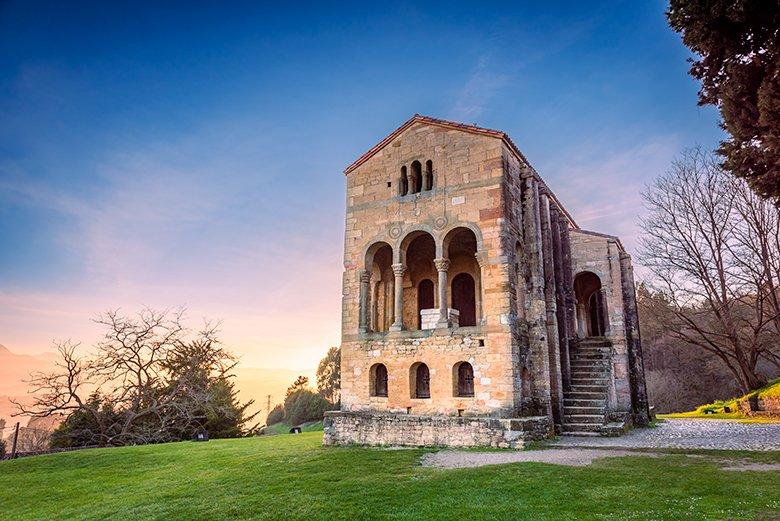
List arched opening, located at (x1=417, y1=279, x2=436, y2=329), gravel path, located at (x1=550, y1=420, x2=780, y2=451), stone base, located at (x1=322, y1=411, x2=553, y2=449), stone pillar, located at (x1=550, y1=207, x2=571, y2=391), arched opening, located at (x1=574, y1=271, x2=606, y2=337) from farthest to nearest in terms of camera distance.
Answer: arched opening, located at (x1=574, y1=271, x2=606, y2=337), arched opening, located at (x1=417, y1=279, x2=436, y2=329), stone pillar, located at (x1=550, y1=207, x2=571, y2=391), stone base, located at (x1=322, y1=411, x2=553, y2=449), gravel path, located at (x1=550, y1=420, x2=780, y2=451)

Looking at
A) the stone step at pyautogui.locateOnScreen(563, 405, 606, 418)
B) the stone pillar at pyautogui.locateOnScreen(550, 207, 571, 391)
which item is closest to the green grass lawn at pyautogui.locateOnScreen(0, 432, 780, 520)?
the stone step at pyautogui.locateOnScreen(563, 405, 606, 418)

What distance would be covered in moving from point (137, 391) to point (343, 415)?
15292 millimetres

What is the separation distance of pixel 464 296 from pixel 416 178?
571 centimetres

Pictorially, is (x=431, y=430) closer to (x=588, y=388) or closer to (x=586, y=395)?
(x=586, y=395)

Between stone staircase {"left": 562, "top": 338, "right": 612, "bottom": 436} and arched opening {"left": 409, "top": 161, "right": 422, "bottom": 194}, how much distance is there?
9.15 metres

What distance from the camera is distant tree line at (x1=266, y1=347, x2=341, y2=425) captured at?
3747cm

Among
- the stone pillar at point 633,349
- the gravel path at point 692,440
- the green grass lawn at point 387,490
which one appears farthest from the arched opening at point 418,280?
the stone pillar at point 633,349

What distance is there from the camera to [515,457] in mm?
11188

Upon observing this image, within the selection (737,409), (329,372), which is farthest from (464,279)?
(329,372)

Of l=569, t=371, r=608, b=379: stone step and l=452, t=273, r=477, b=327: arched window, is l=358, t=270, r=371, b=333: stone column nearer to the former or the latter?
l=452, t=273, r=477, b=327: arched window

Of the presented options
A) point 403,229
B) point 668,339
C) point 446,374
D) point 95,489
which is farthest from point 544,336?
point 668,339

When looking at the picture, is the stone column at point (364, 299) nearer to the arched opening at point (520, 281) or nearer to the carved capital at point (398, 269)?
the carved capital at point (398, 269)

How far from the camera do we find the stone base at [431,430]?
1291cm

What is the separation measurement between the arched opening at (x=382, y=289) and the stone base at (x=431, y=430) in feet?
13.7
